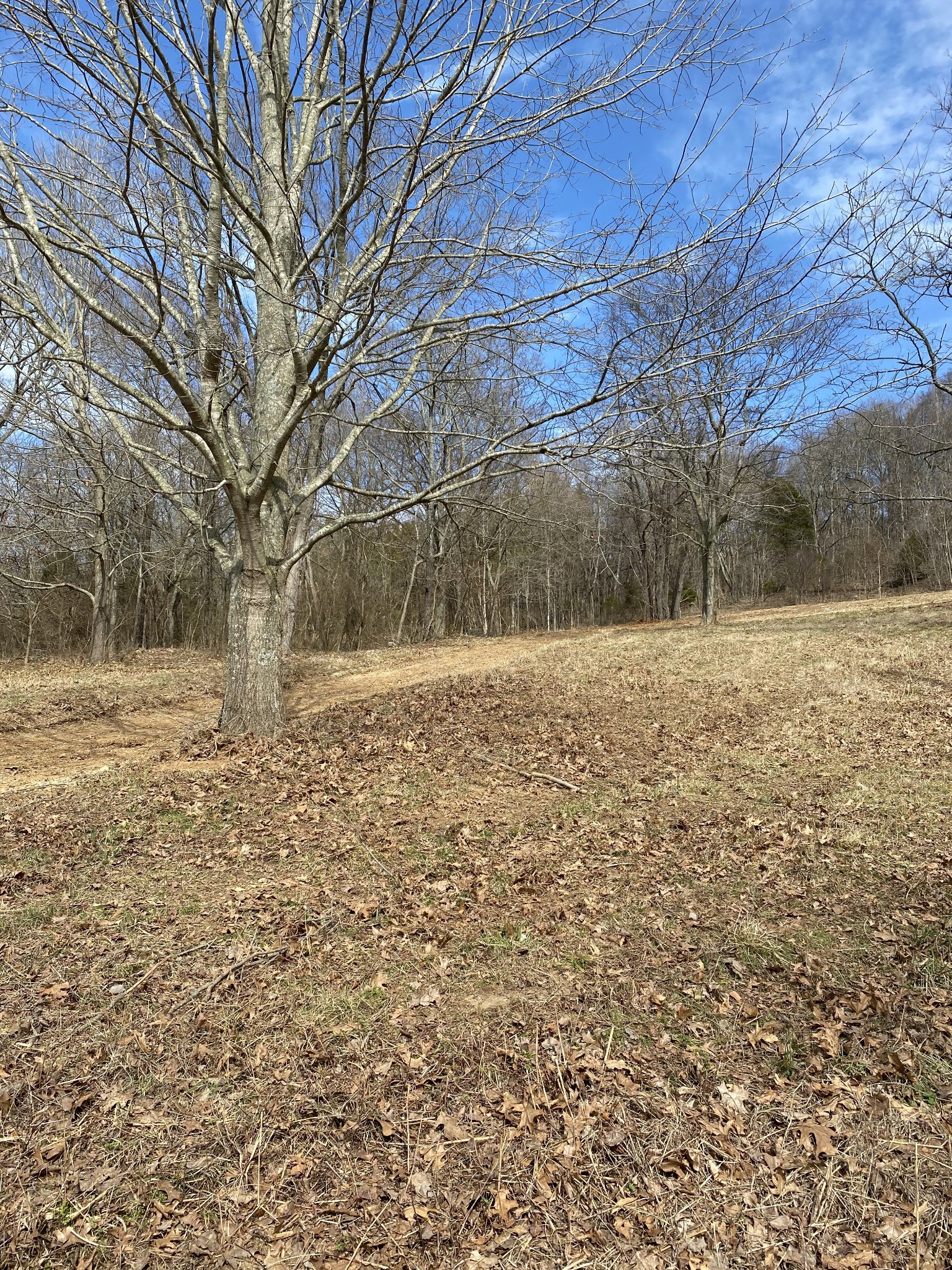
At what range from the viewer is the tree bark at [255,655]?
6.45 m

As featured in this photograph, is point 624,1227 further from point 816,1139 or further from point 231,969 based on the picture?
point 231,969

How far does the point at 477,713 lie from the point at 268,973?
5206 millimetres

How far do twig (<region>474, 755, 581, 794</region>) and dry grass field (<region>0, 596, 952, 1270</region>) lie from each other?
0.12 feet

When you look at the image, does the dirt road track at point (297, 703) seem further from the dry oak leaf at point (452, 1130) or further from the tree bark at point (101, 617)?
the tree bark at point (101, 617)

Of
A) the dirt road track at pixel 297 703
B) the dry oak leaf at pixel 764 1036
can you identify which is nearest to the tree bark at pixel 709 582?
the dirt road track at pixel 297 703

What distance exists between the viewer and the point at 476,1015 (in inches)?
111

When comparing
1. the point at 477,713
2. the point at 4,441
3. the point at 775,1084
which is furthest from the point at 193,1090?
the point at 4,441

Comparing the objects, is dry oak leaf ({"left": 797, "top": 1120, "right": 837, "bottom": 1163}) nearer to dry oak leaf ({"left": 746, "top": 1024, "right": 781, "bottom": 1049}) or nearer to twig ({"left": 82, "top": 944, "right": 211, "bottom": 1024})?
dry oak leaf ({"left": 746, "top": 1024, "right": 781, "bottom": 1049})

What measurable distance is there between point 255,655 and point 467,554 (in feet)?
67.5

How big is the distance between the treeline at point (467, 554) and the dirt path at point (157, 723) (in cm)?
297

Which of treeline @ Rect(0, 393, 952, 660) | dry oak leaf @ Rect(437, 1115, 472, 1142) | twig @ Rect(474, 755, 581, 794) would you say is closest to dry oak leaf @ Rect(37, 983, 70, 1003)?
dry oak leaf @ Rect(437, 1115, 472, 1142)

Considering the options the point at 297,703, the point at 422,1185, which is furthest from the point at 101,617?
the point at 422,1185

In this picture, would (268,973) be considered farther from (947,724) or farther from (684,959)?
(947,724)

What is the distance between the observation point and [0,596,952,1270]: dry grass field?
77.9 inches
